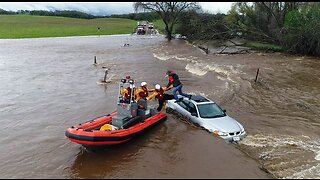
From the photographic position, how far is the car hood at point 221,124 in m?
13.0

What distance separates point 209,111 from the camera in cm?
1420

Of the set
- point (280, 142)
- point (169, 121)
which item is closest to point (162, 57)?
point (169, 121)

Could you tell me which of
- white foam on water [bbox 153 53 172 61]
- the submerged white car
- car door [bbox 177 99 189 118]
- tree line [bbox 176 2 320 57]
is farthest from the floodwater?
tree line [bbox 176 2 320 57]

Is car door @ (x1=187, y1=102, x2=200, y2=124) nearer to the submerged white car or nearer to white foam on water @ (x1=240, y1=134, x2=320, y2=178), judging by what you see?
the submerged white car

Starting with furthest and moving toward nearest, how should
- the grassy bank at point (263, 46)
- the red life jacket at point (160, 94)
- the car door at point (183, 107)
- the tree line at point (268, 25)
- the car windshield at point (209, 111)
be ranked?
the grassy bank at point (263, 46) < the tree line at point (268, 25) < the car door at point (183, 107) < the red life jacket at point (160, 94) < the car windshield at point (209, 111)

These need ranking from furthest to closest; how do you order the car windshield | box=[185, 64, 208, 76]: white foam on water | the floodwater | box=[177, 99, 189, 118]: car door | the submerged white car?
box=[185, 64, 208, 76]: white foam on water, box=[177, 99, 189, 118]: car door, the car windshield, the submerged white car, the floodwater

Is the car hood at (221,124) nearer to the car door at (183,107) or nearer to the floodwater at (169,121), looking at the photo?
the floodwater at (169,121)

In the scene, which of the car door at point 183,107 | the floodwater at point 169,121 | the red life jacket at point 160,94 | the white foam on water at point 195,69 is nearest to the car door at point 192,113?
the car door at point 183,107

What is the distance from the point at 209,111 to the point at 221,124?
110cm

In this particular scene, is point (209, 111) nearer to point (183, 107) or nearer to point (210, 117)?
point (210, 117)

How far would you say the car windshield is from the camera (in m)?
14.0

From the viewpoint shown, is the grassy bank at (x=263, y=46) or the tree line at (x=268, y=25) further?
the grassy bank at (x=263, y=46)

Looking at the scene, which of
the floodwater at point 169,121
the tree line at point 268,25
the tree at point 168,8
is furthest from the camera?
the tree at point 168,8

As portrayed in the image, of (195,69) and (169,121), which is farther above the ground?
(169,121)
